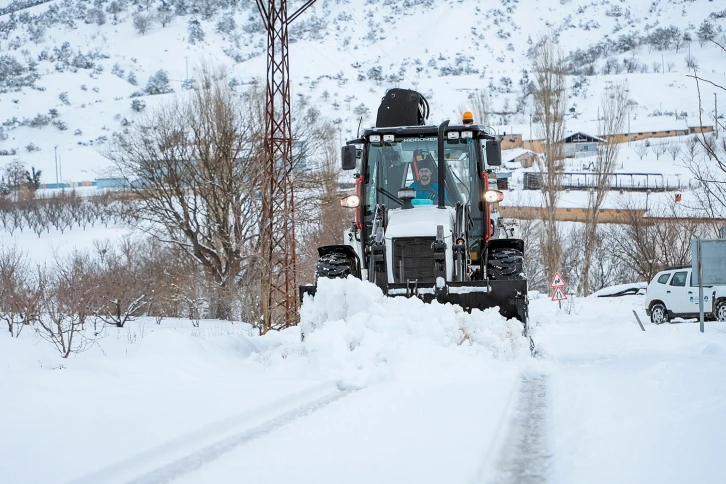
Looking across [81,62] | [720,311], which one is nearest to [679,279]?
[720,311]

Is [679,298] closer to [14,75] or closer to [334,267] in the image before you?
[334,267]

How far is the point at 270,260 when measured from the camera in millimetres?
18969

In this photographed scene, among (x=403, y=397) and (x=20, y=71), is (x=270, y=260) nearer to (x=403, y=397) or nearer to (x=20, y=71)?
(x=403, y=397)

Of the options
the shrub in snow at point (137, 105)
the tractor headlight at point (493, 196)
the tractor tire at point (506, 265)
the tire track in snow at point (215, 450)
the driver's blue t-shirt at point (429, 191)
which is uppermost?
the shrub in snow at point (137, 105)

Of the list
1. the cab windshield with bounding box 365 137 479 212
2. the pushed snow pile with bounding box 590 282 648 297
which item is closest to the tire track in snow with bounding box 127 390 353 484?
the cab windshield with bounding box 365 137 479 212

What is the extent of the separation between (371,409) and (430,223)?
4284 mm

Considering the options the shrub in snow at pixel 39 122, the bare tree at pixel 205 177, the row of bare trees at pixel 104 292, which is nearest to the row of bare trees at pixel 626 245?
the bare tree at pixel 205 177

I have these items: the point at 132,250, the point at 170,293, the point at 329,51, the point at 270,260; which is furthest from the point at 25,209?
the point at 329,51

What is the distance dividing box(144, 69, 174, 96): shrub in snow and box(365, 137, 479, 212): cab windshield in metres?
144

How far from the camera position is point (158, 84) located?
160750 millimetres

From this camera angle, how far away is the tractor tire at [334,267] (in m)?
11.2

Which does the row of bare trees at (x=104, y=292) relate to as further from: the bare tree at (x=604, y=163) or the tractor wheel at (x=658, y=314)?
the bare tree at (x=604, y=163)

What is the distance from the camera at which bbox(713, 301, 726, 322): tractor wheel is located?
19500 mm

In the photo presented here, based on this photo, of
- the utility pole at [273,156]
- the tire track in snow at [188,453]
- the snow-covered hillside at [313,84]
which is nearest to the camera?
the tire track in snow at [188,453]
